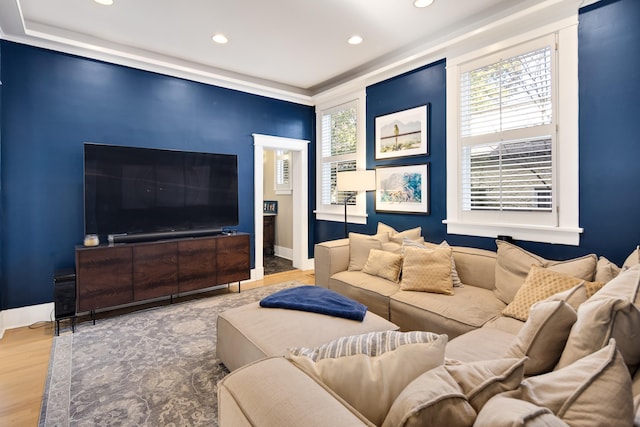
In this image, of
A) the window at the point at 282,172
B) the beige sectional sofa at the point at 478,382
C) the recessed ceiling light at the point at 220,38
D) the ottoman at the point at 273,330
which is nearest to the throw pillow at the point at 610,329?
the beige sectional sofa at the point at 478,382

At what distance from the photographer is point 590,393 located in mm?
684

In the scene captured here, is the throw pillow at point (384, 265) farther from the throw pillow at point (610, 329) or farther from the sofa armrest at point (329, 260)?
the throw pillow at point (610, 329)

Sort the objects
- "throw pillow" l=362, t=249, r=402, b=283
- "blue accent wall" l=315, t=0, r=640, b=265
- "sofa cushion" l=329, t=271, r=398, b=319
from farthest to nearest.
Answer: "throw pillow" l=362, t=249, r=402, b=283 < "sofa cushion" l=329, t=271, r=398, b=319 < "blue accent wall" l=315, t=0, r=640, b=265

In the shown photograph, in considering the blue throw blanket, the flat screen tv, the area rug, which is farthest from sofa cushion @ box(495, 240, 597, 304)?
the flat screen tv

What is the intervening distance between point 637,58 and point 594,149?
0.70 m

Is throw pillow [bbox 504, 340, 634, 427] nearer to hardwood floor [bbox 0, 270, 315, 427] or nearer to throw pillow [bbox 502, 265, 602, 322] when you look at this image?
throw pillow [bbox 502, 265, 602, 322]

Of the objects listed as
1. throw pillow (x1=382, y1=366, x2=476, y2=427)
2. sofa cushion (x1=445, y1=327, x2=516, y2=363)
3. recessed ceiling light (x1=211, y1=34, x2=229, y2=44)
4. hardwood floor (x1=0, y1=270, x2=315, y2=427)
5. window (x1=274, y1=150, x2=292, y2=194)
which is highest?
recessed ceiling light (x1=211, y1=34, x2=229, y2=44)

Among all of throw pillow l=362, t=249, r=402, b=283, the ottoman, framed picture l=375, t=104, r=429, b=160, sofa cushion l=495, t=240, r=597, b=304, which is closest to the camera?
the ottoman

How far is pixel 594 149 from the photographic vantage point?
102 inches

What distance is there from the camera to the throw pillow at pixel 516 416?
572 mm

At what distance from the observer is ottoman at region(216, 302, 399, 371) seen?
1.83 m

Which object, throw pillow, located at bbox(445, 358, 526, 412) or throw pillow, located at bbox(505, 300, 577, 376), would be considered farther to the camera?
throw pillow, located at bbox(505, 300, 577, 376)

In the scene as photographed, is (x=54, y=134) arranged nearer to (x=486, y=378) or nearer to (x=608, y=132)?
(x=486, y=378)

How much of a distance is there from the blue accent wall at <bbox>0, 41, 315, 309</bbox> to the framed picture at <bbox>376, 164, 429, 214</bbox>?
2.74 metres
